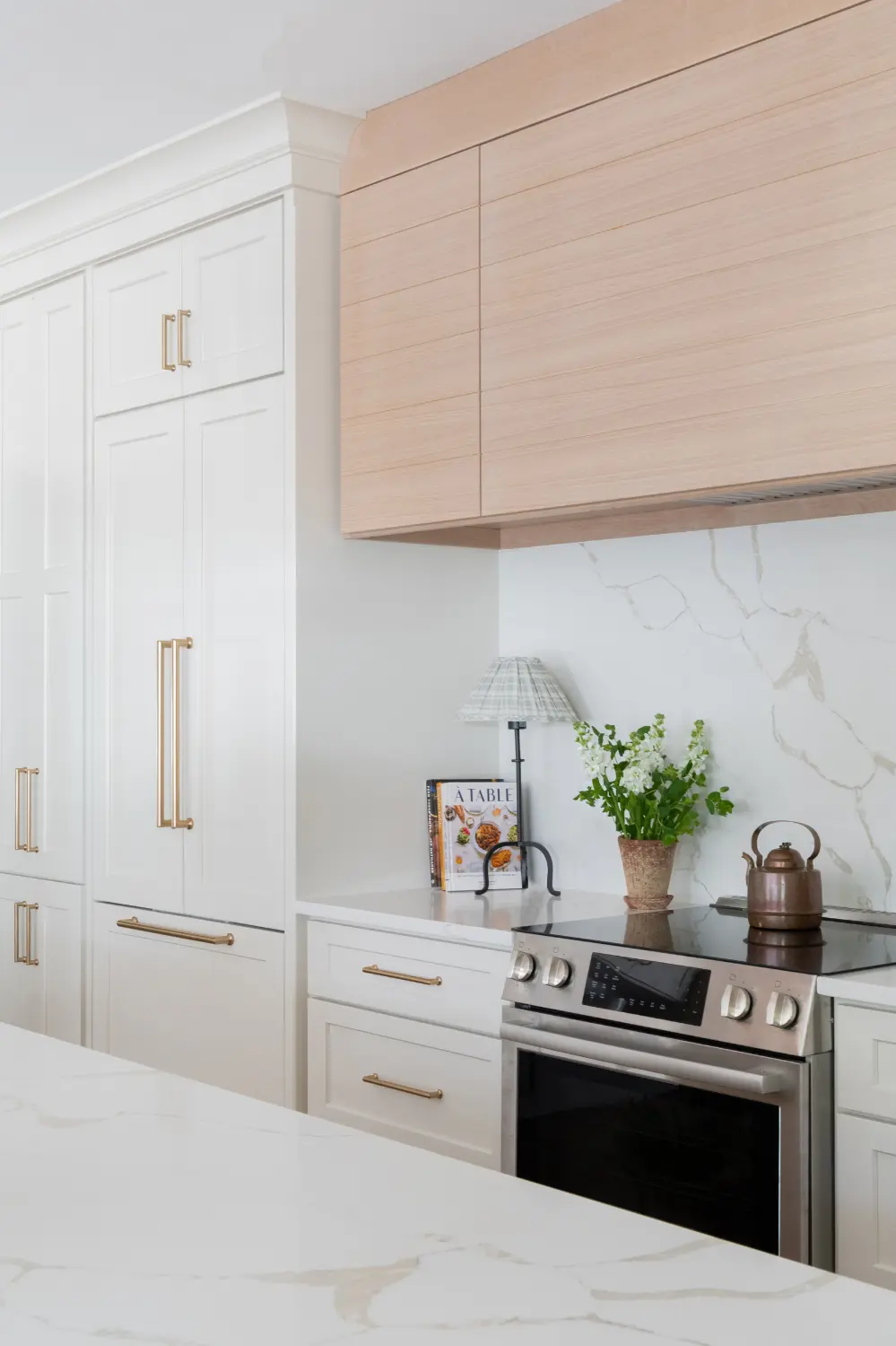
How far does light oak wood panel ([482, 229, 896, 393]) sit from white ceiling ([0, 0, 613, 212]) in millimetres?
558

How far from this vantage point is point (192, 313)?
3340 millimetres

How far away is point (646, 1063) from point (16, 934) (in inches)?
85.9

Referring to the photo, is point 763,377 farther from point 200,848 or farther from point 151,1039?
point 151,1039

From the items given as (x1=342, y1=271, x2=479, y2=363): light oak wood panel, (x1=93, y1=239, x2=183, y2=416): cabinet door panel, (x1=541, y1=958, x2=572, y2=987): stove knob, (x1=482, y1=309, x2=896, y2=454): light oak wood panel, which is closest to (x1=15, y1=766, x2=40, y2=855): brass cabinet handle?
(x1=93, y1=239, x2=183, y2=416): cabinet door panel

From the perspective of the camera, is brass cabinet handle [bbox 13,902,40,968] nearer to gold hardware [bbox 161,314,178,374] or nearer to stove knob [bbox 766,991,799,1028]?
gold hardware [bbox 161,314,178,374]

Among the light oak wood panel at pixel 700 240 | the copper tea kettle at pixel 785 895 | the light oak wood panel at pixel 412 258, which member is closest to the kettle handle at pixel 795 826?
the copper tea kettle at pixel 785 895

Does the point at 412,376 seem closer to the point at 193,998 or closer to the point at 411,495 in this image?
the point at 411,495

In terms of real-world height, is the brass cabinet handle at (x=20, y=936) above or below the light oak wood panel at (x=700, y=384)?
below

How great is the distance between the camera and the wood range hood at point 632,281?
87.4 inches

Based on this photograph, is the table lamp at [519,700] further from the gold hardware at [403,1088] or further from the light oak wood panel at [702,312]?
the light oak wood panel at [702,312]

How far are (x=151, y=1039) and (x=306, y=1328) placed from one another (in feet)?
8.60

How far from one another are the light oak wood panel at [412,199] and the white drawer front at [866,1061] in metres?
1.75

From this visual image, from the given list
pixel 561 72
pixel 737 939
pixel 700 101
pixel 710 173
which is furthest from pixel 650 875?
pixel 561 72

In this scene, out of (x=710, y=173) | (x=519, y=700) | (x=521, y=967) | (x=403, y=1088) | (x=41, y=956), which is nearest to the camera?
(x=710, y=173)
